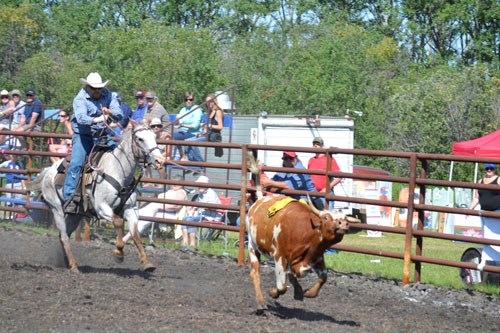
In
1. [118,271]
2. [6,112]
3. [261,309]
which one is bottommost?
[118,271]

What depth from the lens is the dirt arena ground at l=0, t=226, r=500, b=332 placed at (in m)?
7.82

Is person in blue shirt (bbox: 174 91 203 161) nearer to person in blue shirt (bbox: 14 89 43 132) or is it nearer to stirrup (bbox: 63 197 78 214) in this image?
person in blue shirt (bbox: 14 89 43 132)

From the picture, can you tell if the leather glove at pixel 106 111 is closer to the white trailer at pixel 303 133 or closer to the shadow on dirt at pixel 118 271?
the shadow on dirt at pixel 118 271

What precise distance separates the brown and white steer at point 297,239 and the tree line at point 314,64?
2087 centimetres

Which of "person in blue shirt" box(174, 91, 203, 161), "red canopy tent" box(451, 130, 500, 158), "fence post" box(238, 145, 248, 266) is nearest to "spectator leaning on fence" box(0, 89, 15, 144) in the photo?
"person in blue shirt" box(174, 91, 203, 161)

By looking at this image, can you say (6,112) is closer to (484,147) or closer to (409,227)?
(484,147)

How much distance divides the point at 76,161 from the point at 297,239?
4.01 metres

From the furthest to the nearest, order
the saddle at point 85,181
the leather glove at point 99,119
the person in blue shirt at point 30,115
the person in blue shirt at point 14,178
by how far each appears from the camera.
Answer: the person in blue shirt at point 30,115 < the person in blue shirt at point 14,178 < the saddle at point 85,181 < the leather glove at point 99,119

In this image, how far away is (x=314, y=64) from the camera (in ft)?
117

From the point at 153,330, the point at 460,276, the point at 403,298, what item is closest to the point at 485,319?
the point at 403,298

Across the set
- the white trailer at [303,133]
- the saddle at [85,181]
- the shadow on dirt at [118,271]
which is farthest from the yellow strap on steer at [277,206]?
the white trailer at [303,133]

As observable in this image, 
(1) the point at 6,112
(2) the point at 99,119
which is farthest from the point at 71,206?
(1) the point at 6,112

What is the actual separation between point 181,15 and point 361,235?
134 feet

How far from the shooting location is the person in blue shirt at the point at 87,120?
10797mm
